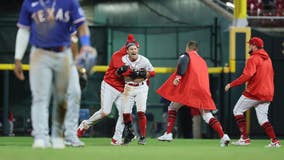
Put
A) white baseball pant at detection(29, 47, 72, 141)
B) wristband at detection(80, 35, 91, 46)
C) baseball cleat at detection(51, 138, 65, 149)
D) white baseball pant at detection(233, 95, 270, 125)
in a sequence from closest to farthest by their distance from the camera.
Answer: white baseball pant at detection(29, 47, 72, 141) < wristband at detection(80, 35, 91, 46) < baseball cleat at detection(51, 138, 65, 149) < white baseball pant at detection(233, 95, 270, 125)

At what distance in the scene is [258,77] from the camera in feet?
51.6

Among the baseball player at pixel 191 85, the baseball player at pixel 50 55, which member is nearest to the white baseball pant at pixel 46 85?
the baseball player at pixel 50 55

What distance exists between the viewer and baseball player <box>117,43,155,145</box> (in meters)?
14.7

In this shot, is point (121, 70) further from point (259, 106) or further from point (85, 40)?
point (85, 40)

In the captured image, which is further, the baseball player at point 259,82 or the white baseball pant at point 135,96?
the baseball player at point 259,82

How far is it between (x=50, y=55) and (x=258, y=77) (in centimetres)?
664

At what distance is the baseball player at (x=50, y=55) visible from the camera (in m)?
9.84

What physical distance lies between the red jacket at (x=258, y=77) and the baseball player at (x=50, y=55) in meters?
6.09

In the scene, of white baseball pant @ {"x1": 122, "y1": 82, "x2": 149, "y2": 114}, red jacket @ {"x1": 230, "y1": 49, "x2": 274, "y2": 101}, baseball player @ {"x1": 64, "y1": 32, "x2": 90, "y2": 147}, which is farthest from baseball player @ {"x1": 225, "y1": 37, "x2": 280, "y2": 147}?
baseball player @ {"x1": 64, "y1": 32, "x2": 90, "y2": 147}

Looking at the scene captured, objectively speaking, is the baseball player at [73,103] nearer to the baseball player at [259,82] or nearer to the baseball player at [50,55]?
the baseball player at [50,55]

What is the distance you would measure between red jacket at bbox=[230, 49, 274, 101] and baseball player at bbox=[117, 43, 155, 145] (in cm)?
177

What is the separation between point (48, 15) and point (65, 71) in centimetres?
67

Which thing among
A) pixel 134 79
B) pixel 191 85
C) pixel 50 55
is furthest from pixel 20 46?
pixel 191 85

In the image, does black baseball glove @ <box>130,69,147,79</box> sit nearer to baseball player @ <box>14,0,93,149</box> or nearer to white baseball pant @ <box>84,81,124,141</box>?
white baseball pant @ <box>84,81,124,141</box>
